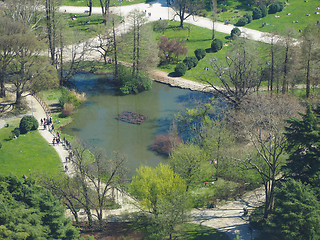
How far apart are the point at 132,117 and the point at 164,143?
31.5ft

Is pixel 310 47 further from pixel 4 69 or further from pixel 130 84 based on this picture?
pixel 4 69

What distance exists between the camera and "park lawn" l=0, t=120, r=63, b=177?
56.6 meters

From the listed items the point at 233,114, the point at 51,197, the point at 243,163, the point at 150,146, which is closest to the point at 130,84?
the point at 150,146

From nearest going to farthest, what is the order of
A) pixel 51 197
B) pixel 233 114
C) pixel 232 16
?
pixel 51 197, pixel 233 114, pixel 232 16

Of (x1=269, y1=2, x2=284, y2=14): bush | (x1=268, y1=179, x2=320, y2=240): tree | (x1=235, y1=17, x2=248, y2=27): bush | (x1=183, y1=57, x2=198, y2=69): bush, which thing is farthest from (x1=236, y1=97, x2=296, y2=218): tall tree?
(x1=269, y1=2, x2=284, y2=14): bush

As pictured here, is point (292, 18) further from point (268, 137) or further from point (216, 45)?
point (268, 137)

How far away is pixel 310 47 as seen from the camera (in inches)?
2729

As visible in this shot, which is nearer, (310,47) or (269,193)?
(269,193)

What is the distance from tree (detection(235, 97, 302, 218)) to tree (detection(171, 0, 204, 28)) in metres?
44.1

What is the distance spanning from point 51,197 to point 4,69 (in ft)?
112

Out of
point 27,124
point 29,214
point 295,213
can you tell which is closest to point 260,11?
point 27,124

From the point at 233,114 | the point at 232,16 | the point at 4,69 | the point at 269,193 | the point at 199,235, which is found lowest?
the point at 199,235

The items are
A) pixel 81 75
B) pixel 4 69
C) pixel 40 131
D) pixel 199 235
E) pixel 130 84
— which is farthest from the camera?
pixel 81 75

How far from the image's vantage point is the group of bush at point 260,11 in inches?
4045
